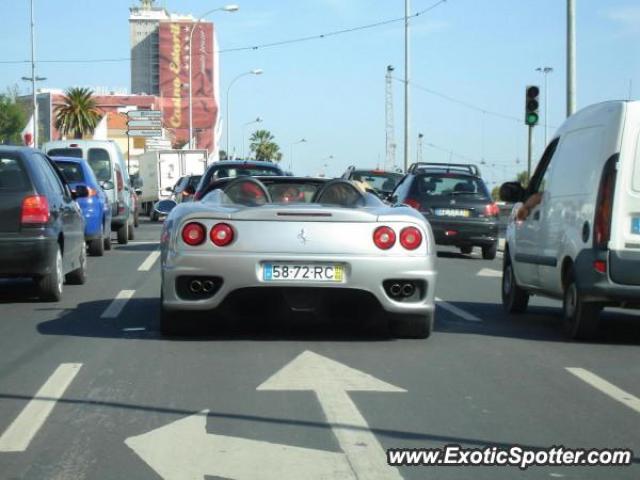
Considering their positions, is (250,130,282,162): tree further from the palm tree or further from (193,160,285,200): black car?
(193,160,285,200): black car

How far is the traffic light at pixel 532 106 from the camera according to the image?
25016 mm

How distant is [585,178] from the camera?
10070 mm

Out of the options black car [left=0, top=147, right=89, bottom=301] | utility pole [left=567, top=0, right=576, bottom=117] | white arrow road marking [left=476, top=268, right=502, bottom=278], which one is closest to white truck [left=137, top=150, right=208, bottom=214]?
utility pole [left=567, top=0, right=576, bottom=117]

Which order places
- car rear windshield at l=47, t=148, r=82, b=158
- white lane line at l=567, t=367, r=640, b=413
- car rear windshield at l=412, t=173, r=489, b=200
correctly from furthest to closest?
car rear windshield at l=47, t=148, r=82, b=158
car rear windshield at l=412, t=173, r=489, b=200
white lane line at l=567, t=367, r=640, b=413

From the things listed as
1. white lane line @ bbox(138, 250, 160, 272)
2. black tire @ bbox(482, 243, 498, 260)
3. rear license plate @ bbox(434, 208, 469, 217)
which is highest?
rear license plate @ bbox(434, 208, 469, 217)

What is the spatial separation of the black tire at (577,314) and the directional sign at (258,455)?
350 centimetres

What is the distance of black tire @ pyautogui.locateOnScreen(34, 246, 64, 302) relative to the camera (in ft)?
41.8

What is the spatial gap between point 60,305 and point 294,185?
10.6ft

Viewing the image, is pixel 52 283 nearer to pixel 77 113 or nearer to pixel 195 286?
pixel 195 286

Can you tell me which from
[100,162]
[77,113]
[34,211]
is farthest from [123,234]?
[77,113]

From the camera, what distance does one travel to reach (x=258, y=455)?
574cm

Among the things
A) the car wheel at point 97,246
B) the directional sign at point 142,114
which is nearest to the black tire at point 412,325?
→ the car wheel at point 97,246

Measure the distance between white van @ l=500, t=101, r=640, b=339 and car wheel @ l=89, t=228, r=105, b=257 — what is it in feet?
34.4

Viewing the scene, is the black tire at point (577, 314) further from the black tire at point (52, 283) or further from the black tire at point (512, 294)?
the black tire at point (52, 283)
